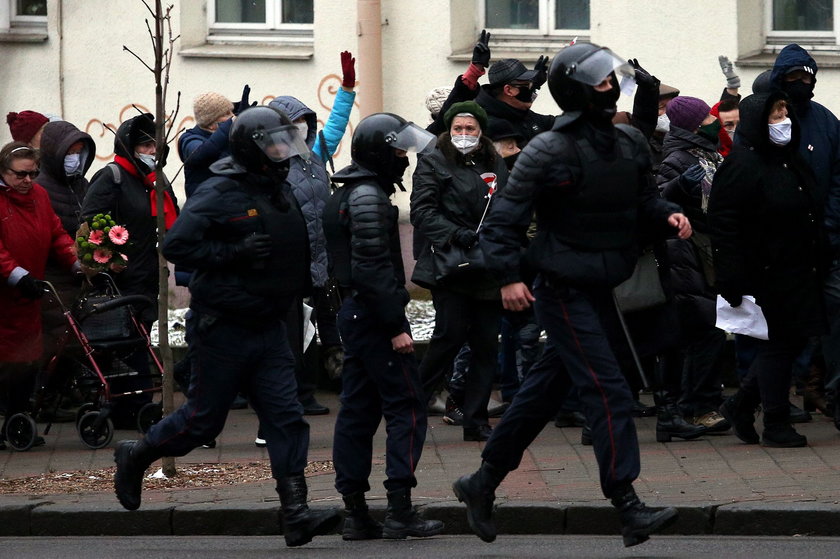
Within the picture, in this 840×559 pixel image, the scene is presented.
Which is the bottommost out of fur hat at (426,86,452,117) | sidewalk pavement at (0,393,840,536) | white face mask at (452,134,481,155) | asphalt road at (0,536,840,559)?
asphalt road at (0,536,840,559)

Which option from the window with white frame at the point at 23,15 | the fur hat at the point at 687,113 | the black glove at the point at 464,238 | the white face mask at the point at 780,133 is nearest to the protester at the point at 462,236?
the black glove at the point at 464,238

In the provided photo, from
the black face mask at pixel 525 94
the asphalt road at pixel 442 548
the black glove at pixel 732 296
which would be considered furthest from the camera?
the black face mask at pixel 525 94

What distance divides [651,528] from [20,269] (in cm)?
489

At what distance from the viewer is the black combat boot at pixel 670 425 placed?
32.2 feet

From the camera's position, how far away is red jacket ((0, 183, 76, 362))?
10.5 m

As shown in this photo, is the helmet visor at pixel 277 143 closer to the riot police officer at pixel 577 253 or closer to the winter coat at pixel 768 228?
the riot police officer at pixel 577 253

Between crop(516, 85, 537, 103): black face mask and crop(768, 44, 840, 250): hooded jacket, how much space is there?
1493mm

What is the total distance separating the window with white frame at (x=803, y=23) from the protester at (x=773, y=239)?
16.7 feet

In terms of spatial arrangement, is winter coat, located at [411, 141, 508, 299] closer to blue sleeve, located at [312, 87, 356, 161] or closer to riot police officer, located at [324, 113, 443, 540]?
blue sleeve, located at [312, 87, 356, 161]

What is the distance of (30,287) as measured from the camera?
10.3 meters

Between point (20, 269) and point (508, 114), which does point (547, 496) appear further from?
point (20, 269)

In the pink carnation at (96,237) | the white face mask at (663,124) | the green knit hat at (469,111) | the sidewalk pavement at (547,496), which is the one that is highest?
the green knit hat at (469,111)

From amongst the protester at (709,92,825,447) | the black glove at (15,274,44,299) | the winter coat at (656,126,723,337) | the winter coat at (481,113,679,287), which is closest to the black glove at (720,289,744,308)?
the protester at (709,92,825,447)

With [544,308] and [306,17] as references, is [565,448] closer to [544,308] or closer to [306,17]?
[544,308]
